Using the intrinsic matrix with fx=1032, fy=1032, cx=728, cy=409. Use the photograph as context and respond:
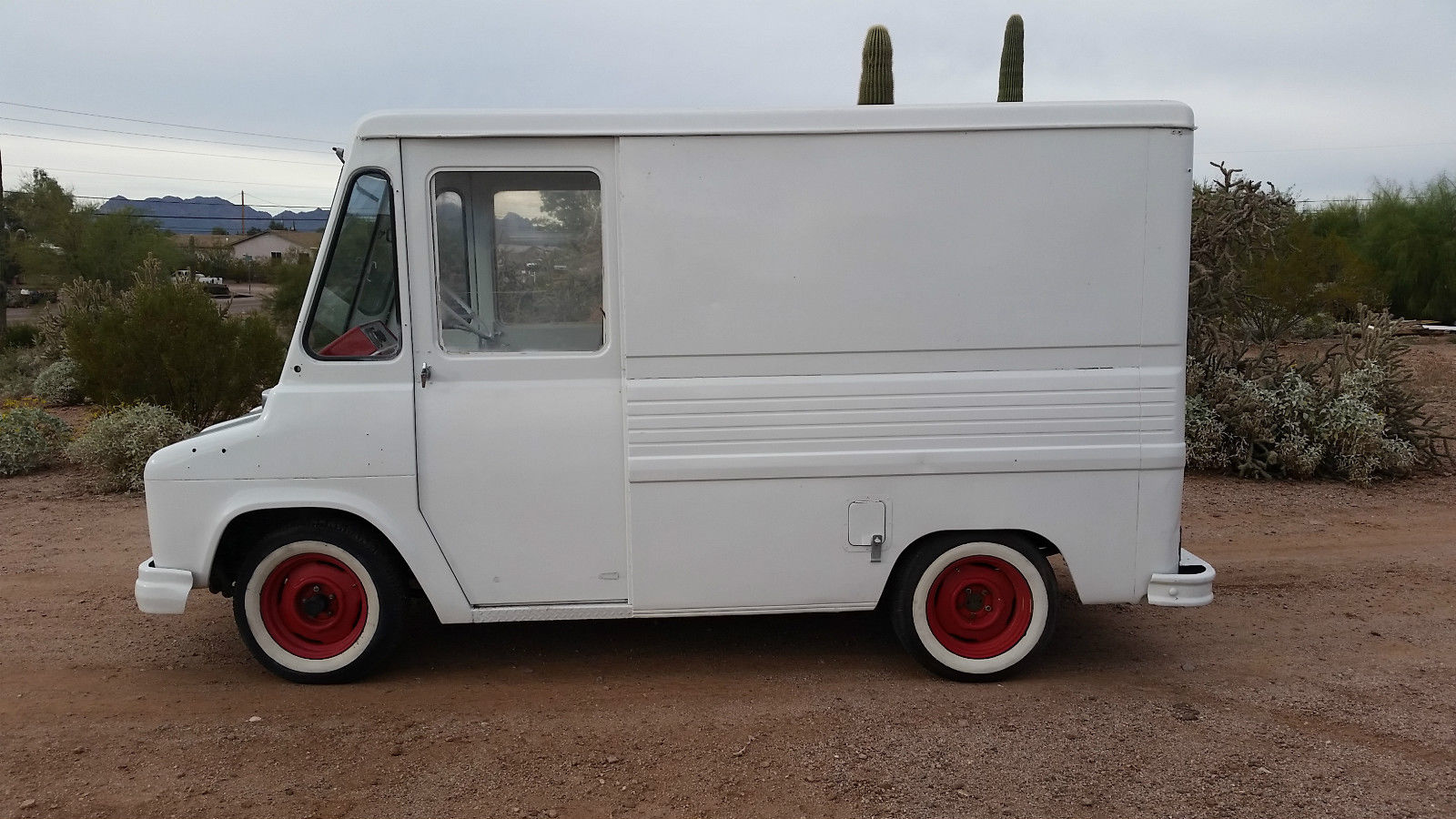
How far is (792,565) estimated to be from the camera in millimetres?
4703

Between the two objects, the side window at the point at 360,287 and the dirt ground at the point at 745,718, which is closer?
the dirt ground at the point at 745,718

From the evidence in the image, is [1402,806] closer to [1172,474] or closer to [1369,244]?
[1172,474]

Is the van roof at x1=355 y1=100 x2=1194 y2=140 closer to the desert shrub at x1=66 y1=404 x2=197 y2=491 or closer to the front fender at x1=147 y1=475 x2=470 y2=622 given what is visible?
the front fender at x1=147 y1=475 x2=470 y2=622

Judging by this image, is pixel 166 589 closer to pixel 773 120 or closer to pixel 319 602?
pixel 319 602

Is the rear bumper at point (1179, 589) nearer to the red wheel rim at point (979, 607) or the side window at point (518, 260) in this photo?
the red wheel rim at point (979, 607)

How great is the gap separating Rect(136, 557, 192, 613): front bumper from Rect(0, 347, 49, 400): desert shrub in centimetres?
1234

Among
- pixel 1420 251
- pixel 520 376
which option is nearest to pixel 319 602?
pixel 520 376

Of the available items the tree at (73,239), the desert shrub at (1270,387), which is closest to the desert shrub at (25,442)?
the desert shrub at (1270,387)

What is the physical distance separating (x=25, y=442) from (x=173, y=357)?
1535 mm

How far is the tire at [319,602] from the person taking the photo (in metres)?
4.68

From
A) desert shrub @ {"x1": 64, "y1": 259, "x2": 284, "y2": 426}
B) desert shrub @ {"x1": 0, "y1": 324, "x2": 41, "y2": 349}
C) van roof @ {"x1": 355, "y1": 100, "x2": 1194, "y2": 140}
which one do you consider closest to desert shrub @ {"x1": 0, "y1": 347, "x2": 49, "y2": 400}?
desert shrub @ {"x1": 0, "y1": 324, "x2": 41, "y2": 349}

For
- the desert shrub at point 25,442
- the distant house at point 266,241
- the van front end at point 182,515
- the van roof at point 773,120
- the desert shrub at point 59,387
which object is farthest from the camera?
the distant house at point 266,241

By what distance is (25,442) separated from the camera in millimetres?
10062

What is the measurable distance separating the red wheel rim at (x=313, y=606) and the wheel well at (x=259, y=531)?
19 cm
